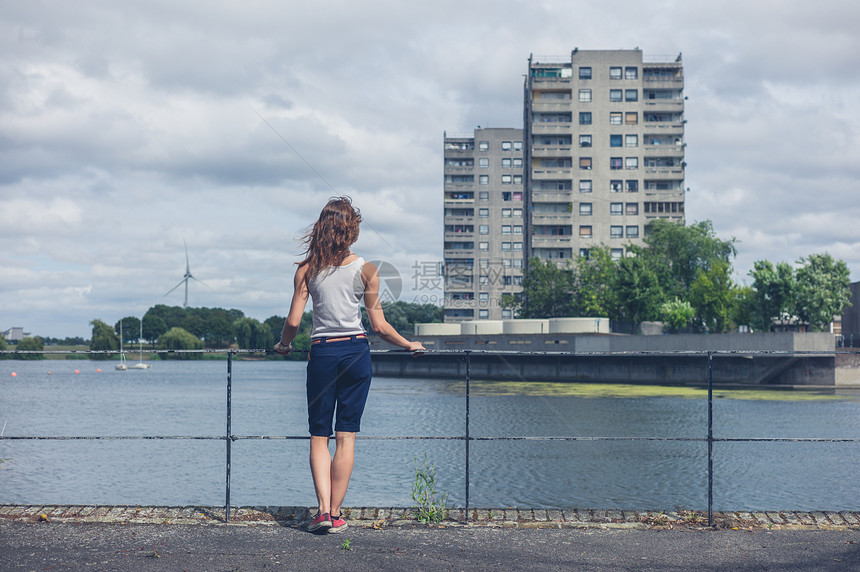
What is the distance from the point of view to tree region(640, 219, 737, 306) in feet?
280

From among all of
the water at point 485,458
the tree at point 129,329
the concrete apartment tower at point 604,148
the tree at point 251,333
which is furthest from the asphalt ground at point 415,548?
the tree at point 129,329

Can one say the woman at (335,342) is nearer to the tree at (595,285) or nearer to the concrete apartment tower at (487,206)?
the tree at (595,285)

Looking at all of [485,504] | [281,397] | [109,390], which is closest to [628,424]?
[485,504]

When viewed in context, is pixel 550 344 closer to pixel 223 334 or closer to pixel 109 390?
pixel 109 390

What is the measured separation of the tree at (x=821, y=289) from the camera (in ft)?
221

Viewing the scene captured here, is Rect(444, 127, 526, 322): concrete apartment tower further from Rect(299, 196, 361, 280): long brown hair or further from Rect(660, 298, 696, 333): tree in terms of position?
Rect(299, 196, 361, 280): long brown hair

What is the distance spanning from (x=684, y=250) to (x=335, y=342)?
85175 mm

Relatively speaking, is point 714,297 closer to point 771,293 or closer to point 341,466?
point 771,293

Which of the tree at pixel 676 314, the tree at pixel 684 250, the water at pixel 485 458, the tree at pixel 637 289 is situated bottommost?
the water at pixel 485 458

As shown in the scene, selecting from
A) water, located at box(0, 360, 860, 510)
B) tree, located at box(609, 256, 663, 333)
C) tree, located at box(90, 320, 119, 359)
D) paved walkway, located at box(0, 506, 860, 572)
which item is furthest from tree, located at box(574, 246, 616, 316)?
tree, located at box(90, 320, 119, 359)

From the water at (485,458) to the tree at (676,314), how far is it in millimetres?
28946

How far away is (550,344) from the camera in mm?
72562

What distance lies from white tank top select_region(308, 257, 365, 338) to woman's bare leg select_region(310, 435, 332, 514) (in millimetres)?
767

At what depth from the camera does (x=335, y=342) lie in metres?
5.36
